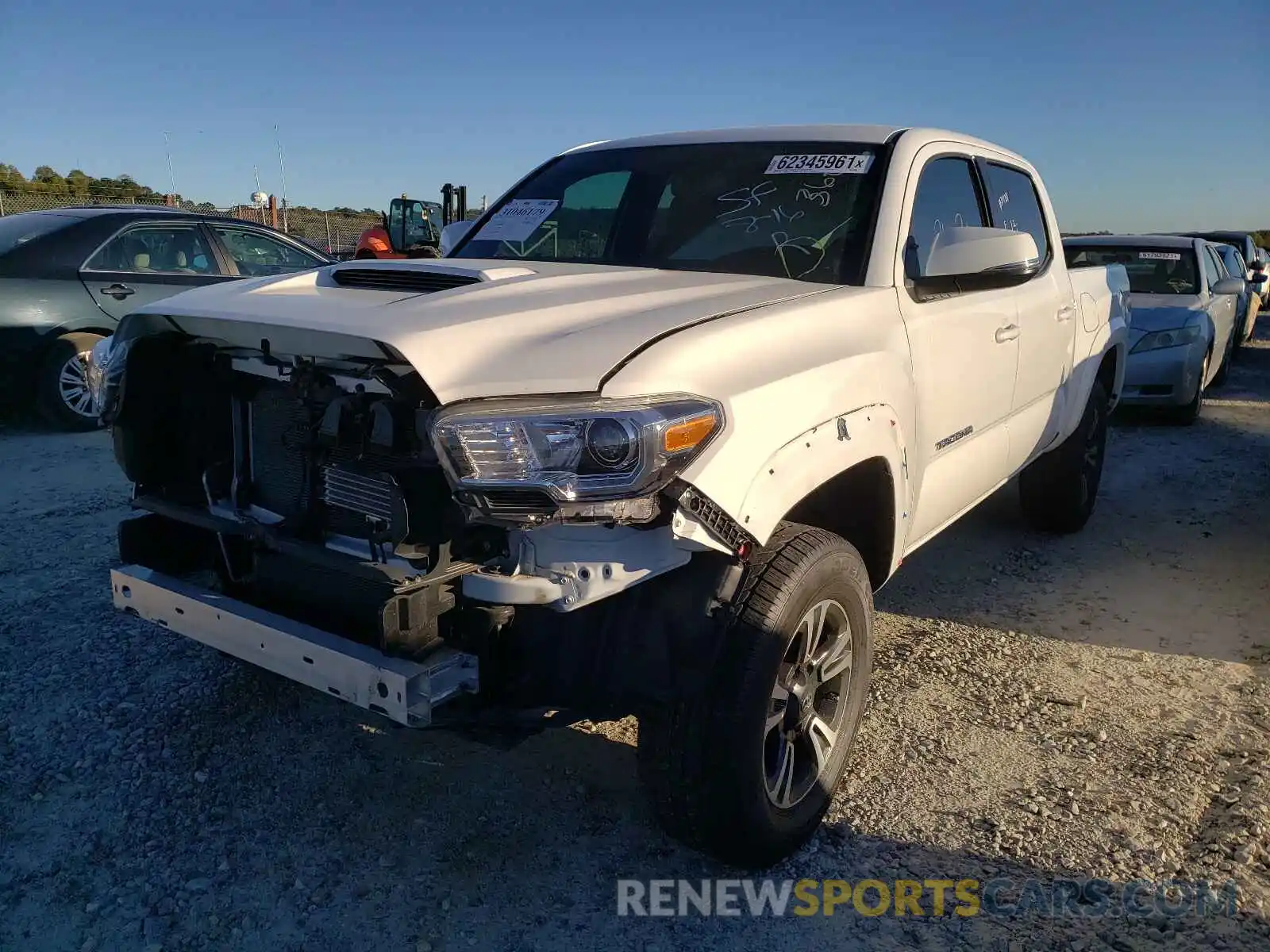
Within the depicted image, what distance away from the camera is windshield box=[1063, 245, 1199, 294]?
9.67 m

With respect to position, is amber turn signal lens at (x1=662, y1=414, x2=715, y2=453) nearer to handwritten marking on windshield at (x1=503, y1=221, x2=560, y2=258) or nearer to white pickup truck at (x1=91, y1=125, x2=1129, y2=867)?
white pickup truck at (x1=91, y1=125, x2=1129, y2=867)

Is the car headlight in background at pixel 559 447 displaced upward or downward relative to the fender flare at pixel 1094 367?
upward

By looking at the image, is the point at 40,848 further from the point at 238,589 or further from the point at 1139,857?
the point at 1139,857

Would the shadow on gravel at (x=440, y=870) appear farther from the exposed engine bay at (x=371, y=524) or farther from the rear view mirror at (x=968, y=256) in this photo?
the rear view mirror at (x=968, y=256)

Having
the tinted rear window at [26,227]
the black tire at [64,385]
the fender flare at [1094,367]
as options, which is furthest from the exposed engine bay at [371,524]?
the tinted rear window at [26,227]

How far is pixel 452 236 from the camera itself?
426 centimetres

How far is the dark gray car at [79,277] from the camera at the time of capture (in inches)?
281

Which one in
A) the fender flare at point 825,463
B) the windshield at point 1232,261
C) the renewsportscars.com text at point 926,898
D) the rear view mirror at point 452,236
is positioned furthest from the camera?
the windshield at point 1232,261

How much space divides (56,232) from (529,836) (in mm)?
6795

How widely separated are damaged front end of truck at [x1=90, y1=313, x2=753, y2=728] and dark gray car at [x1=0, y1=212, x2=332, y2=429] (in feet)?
17.8

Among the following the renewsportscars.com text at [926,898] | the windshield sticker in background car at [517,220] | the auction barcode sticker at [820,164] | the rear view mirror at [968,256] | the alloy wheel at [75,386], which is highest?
the auction barcode sticker at [820,164]

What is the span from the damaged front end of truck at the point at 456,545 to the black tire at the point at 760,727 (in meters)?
0.11

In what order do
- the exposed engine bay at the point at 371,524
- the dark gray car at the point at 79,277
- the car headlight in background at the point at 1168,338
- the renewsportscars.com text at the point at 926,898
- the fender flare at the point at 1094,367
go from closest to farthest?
the exposed engine bay at the point at 371,524 < the renewsportscars.com text at the point at 926,898 < the fender flare at the point at 1094,367 < the dark gray car at the point at 79,277 < the car headlight in background at the point at 1168,338

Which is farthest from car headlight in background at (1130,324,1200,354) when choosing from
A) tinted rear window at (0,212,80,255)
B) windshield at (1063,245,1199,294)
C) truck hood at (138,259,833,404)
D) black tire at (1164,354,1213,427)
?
tinted rear window at (0,212,80,255)
